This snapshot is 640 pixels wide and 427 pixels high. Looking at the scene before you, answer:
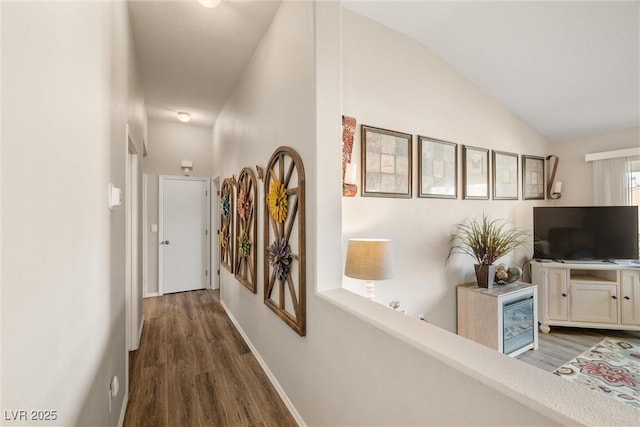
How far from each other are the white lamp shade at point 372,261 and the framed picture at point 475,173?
156cm

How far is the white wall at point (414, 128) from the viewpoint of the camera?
7.60 feet

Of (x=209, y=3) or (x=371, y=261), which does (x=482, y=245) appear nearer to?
(x=371, y=261)

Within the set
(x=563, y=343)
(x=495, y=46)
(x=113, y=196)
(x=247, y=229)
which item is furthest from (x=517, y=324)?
(x=113, y=196)

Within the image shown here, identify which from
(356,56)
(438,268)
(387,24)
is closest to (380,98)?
(356,56)

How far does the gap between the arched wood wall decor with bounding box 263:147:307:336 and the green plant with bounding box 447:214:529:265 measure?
5.82ft

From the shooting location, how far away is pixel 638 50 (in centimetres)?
241

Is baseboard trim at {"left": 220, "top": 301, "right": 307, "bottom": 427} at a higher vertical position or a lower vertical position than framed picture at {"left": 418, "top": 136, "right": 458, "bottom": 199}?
lower

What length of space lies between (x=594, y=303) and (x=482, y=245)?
174 centimetres

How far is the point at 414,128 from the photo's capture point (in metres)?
2.60

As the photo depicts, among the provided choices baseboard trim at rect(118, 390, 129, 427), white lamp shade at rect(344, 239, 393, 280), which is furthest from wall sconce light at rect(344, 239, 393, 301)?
baseboard trim at rect(118, 390, 129, 427)

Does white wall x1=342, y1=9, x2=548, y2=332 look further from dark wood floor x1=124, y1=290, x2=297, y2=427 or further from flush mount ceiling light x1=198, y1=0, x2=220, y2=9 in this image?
dark wood floor x1=124, y1=290, x2=297, y2=427

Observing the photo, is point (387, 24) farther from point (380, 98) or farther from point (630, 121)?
point (630, 121)

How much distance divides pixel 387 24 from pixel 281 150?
1615mm

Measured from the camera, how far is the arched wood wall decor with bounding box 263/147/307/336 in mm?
1687
